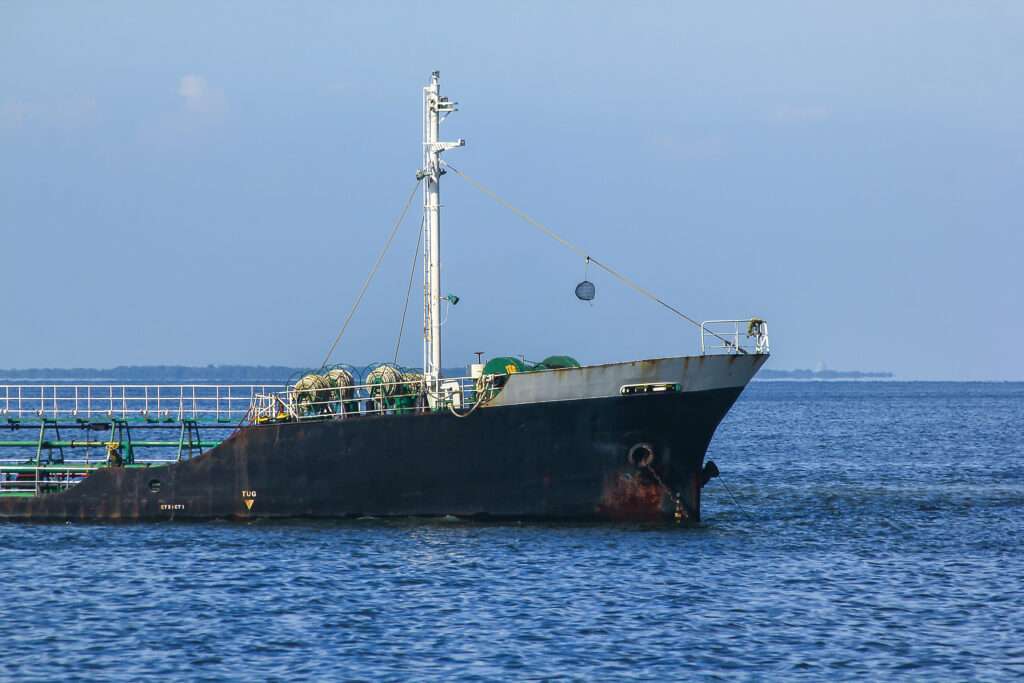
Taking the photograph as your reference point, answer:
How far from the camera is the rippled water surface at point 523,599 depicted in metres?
22.4

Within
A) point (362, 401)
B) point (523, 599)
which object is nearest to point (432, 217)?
point (362, 401)

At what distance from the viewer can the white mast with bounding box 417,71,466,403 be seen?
35.4m

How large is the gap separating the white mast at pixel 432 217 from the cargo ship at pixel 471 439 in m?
0.04

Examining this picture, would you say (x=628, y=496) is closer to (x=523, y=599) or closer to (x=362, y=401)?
(x=523, y=599)

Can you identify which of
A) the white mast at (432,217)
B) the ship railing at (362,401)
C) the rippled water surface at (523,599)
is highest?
the white mast at (432,217)

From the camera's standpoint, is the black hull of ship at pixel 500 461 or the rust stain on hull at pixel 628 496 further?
the rust stain on hull at pixel 628 496

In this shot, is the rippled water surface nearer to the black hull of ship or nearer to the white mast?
the black hull of ship

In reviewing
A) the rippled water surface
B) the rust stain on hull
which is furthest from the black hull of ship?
the rippled water surface

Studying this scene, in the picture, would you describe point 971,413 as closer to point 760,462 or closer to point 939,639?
point 760,462

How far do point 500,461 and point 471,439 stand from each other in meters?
0.90

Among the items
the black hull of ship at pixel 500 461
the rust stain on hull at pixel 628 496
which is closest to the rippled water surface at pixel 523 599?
the rust stain on hull at pixel 628 496

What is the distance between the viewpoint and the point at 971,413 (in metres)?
144

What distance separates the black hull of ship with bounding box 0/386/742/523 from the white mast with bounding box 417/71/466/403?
8.17 ft

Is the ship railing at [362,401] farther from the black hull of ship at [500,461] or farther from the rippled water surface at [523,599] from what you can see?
the rippled water surface at [523,599]
